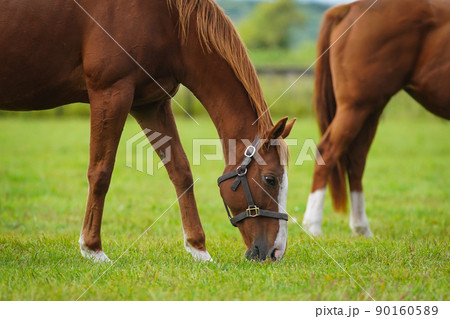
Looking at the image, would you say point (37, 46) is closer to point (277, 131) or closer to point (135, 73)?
point (135, 73)

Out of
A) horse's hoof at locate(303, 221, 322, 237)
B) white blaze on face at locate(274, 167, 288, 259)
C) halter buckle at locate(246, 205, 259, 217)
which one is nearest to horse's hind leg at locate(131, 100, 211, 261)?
halter buckle at locate(246, 205, 259, 217)

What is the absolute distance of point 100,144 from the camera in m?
4.02

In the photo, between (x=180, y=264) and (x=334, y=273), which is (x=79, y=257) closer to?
(x=180, y=264)

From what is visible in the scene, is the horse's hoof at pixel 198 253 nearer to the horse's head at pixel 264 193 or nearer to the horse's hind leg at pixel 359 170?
the horse's head at pixel 264 193

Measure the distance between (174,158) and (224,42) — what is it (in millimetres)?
1063

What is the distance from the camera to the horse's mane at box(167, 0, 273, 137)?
406 centimetres

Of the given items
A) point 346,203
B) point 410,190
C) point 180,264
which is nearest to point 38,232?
point 180,264

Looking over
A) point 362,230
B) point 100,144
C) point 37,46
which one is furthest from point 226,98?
point 362,230

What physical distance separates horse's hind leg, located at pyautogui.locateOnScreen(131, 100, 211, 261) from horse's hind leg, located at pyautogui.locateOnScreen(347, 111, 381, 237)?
2.12 metres

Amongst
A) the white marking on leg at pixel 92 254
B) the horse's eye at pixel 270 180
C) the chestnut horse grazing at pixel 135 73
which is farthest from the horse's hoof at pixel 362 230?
the white marking on leg at pixel 92 254

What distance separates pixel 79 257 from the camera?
4.18 meters

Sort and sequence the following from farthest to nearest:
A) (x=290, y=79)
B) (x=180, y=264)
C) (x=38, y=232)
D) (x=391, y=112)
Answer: (x=290, y=79), (x=391, y=112), (x=38, y=232), (x=180, y=264)

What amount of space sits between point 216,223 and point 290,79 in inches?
648
